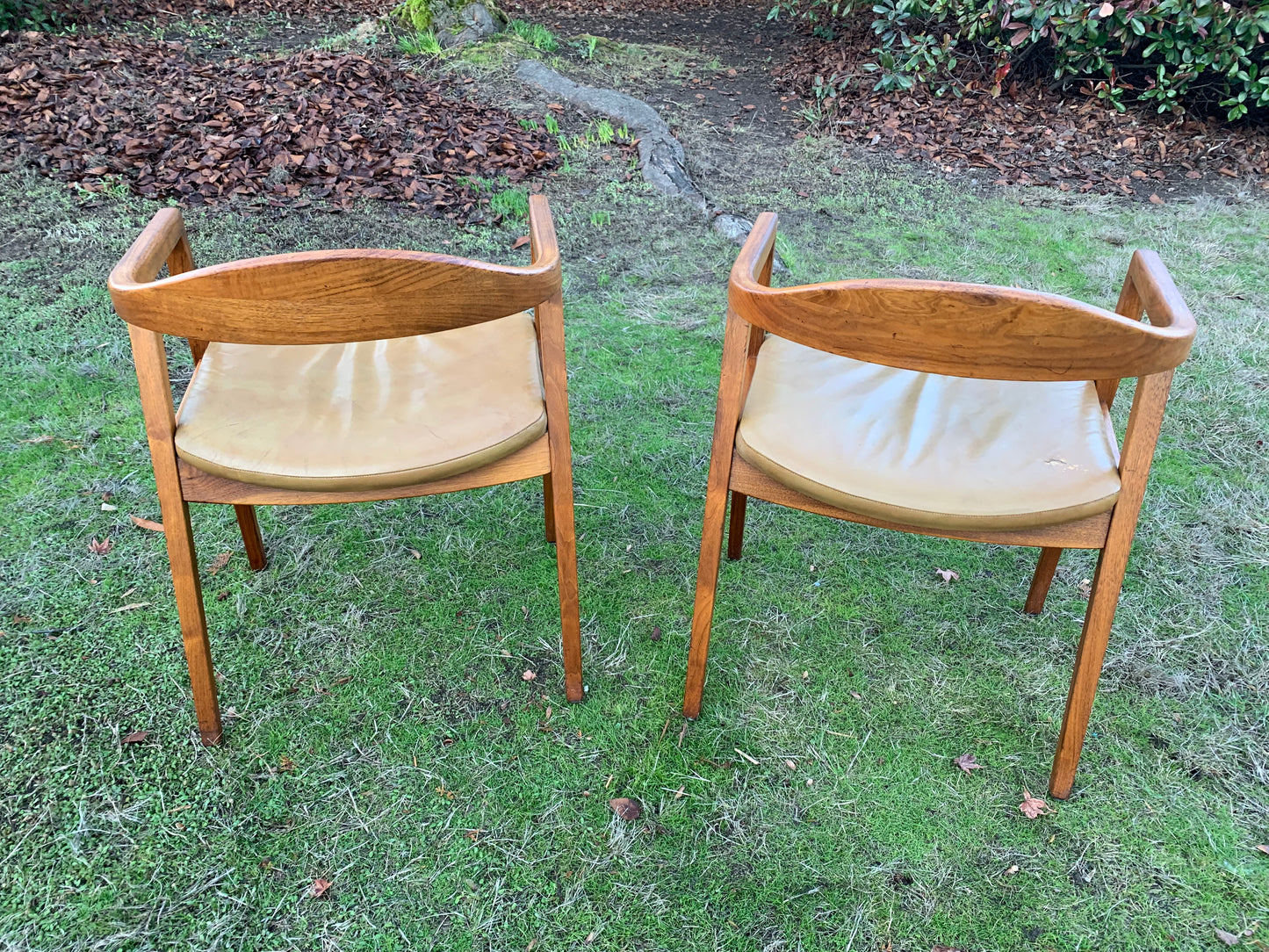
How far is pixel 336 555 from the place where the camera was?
2.19 metres

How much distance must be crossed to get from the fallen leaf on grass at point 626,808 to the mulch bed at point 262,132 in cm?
308

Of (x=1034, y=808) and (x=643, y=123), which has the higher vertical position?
(x=643, y=123)

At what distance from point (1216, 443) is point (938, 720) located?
63.3 inches

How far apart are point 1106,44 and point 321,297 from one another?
18.7ft

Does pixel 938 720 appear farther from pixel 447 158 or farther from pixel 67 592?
pixel 447 158

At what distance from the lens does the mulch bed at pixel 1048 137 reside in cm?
489

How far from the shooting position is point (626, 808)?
163 cm

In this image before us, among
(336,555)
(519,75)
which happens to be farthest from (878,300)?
(519,75)

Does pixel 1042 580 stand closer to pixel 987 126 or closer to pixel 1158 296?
pixel 1158 296

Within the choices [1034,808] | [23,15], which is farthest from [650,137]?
[23,15]

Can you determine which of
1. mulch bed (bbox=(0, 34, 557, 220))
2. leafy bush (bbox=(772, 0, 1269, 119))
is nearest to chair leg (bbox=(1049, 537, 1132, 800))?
mulch bed (bbox=(0, 34, 557, 220))

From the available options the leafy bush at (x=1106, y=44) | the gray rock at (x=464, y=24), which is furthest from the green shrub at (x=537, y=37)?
the leafy bush at (x=1106, y=44)

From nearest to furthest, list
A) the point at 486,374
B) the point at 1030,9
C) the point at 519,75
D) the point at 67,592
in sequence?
the point at 486,374
the point at 67,592
the point at 1030,9
the point at 519,75

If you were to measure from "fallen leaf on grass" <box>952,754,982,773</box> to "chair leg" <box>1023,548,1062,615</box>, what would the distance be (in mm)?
502
